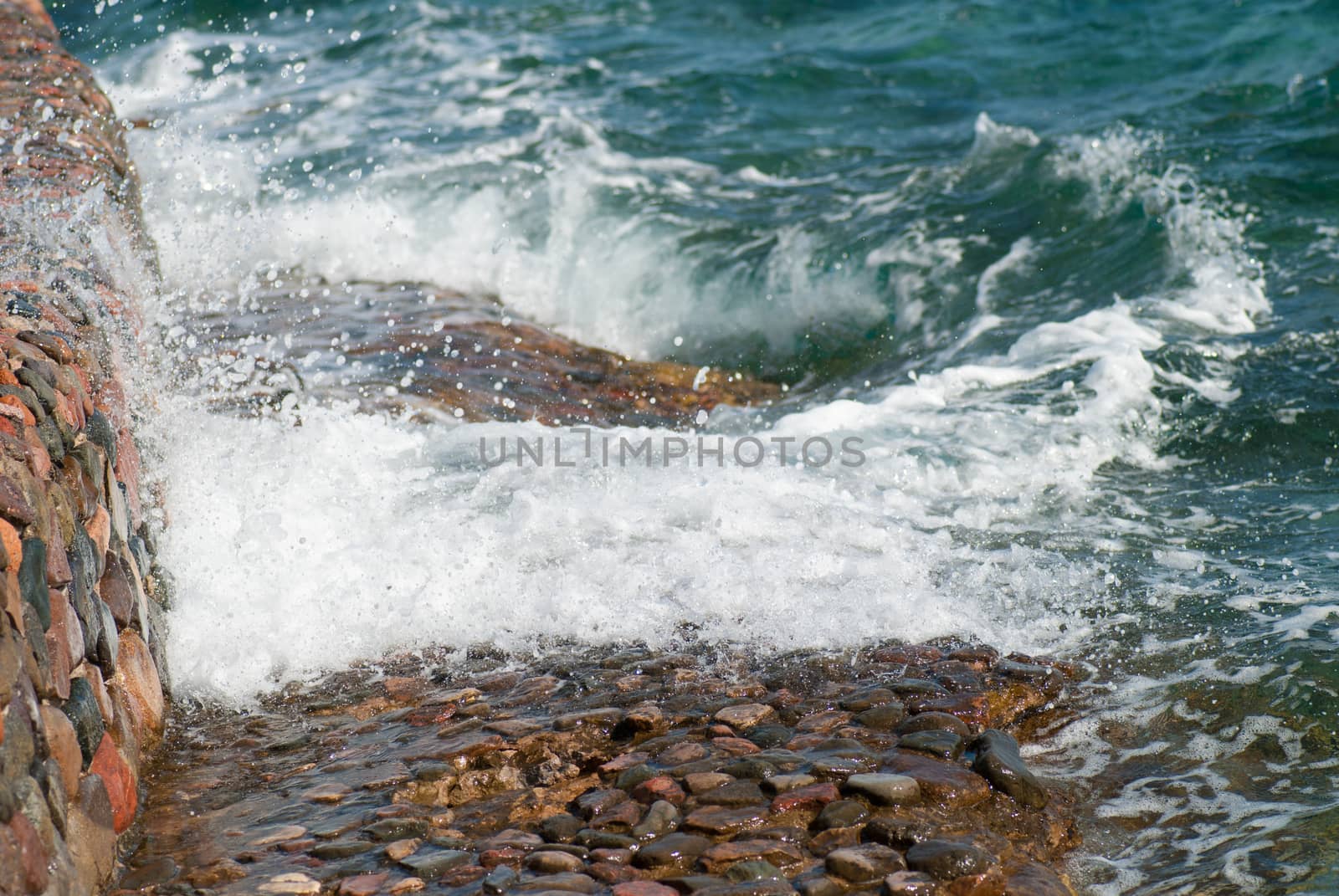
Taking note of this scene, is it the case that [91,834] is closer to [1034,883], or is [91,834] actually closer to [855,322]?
[1034,883]

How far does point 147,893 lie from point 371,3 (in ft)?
50.6

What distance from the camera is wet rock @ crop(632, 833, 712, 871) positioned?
270cm

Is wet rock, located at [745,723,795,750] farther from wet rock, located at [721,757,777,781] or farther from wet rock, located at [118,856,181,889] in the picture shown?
wet rock, located at [118,856,181,889]

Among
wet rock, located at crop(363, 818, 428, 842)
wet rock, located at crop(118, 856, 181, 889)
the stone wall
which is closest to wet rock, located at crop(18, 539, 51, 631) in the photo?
the stone wall

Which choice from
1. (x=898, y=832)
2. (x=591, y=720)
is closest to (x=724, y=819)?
(x=898, y=832)

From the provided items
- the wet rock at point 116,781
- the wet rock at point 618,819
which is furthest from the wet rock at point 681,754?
the wet rock at point 116,781

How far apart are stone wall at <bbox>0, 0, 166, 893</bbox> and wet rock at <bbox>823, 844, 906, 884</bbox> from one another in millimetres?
1589

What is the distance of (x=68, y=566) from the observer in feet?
8.58

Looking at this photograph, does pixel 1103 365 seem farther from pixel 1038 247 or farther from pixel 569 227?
pixel 569 227

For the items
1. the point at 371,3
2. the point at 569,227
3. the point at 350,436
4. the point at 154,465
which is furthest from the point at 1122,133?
the point at 371,3

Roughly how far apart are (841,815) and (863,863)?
20cm

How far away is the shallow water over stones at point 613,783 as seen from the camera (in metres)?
2.67

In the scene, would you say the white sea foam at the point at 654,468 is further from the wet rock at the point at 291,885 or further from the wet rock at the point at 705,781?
the wet rock at the point at 291,885

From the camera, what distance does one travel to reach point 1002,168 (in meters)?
9.85
